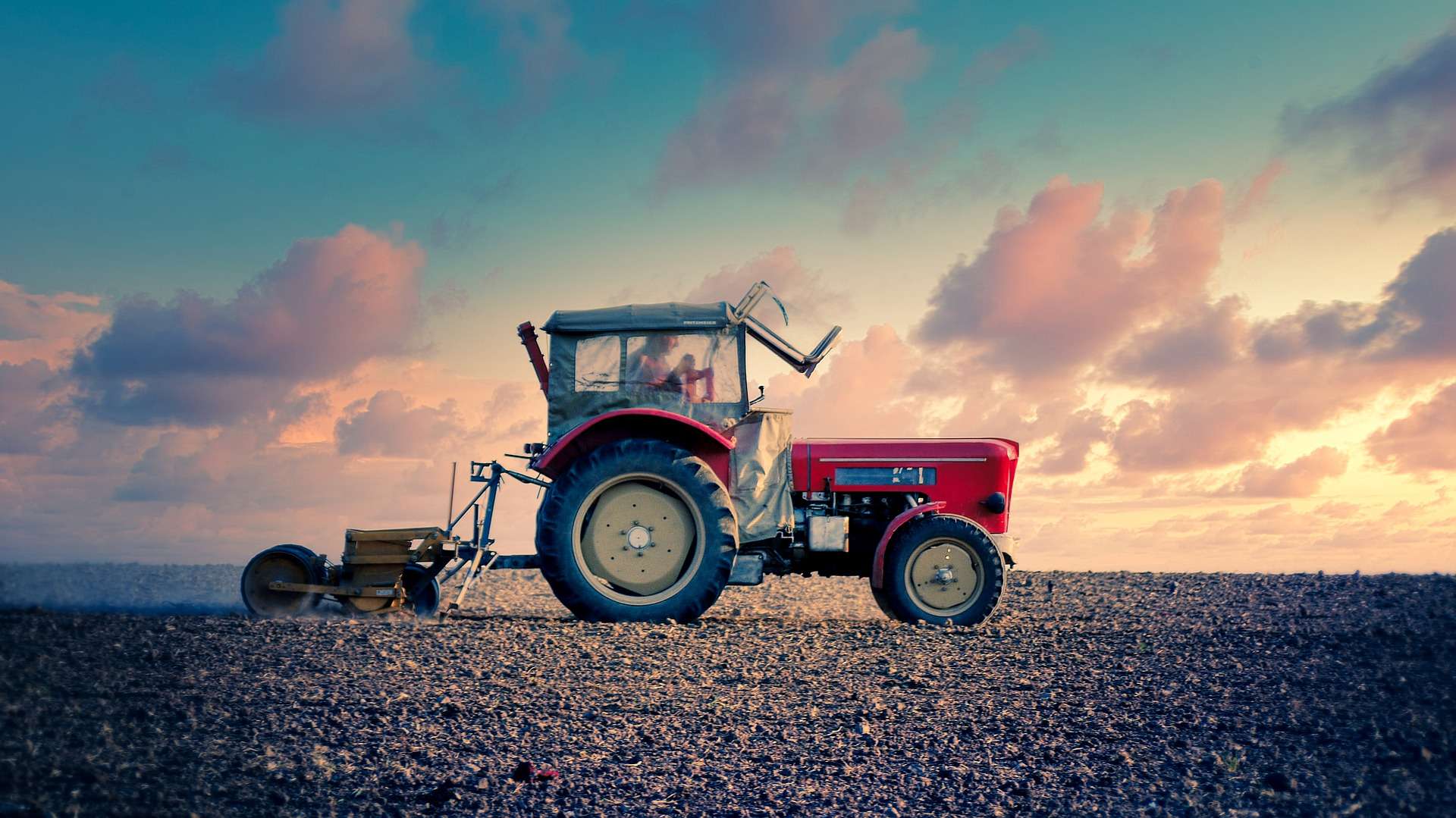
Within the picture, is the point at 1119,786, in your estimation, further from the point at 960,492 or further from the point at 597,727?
the point at 960,492

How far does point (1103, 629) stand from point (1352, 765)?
378 centimetres

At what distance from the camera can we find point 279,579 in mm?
8156

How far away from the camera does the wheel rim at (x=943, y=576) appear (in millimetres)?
7996

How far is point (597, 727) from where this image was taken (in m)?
4.64

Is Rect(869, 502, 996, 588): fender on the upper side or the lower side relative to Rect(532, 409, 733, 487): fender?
lower

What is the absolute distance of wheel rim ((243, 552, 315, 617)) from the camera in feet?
26.7

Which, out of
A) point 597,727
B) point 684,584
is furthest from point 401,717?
point 684,584

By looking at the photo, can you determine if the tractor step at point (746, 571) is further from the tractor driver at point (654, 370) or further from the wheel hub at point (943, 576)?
the tractor driver at point (654, 370)

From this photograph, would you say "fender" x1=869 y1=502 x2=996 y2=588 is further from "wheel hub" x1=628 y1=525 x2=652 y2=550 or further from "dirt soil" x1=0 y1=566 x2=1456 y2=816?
"wheel hub" x1=628 y1=525 x2=652 y2=550

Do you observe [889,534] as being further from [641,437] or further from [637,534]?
[641,437]

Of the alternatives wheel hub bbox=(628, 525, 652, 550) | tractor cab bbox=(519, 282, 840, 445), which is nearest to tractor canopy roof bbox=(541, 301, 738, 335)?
tractor cab bbox=(519, 282, 840, 445)

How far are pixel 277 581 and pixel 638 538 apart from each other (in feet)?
10.0

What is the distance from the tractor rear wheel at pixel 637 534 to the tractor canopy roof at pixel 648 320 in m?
0.98

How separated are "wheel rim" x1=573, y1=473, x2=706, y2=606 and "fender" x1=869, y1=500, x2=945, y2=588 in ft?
4.98
